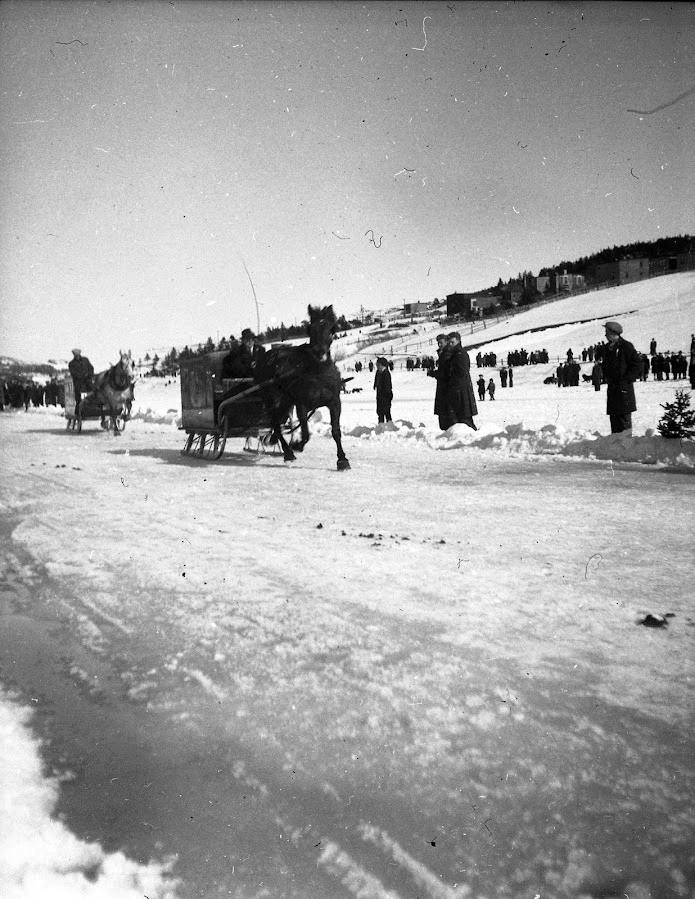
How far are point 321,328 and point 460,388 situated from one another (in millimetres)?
4592

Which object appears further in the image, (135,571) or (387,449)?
(387,449)

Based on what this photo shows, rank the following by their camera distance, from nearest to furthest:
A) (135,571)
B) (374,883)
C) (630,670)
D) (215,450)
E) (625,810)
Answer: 1. (374,883)
2. (625,810)
3. (630,670)
4. (135,571)
5. (215,450)

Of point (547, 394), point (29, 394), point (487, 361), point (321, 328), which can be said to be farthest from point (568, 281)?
point (321, 328)

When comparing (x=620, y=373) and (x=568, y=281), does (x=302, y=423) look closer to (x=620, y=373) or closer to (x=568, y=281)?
(x=620, y=373)

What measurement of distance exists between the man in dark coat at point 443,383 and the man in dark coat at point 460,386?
0.25ft

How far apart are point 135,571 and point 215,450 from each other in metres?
7.51

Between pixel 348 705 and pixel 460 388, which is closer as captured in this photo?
pixel 348 705

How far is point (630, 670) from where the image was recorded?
2820 mm

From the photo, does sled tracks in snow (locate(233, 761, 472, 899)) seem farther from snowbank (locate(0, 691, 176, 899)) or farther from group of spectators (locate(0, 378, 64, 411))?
group of spectators (locate(0, 378, 64, 411))

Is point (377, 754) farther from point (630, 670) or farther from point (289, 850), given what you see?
point (630, 670)

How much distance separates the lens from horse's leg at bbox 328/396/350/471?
9547 millimetres

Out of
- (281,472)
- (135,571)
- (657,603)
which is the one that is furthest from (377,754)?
(281,472)

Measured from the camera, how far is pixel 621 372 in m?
11.0

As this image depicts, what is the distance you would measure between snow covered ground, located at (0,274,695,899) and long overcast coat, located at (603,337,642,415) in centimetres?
522
